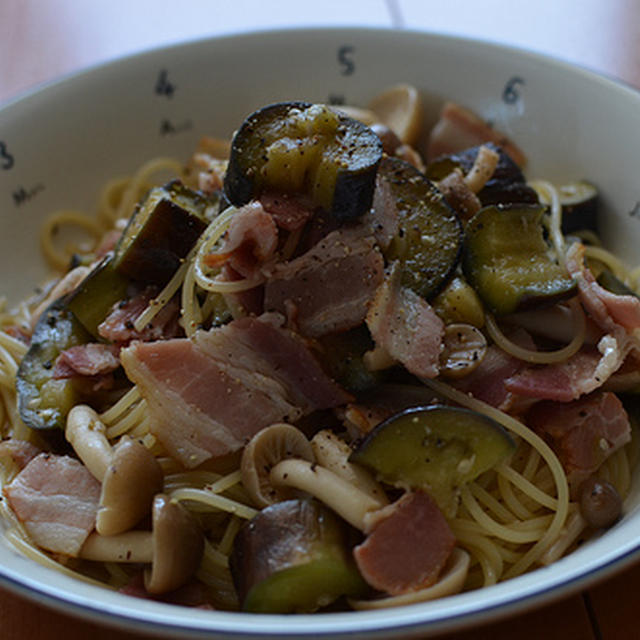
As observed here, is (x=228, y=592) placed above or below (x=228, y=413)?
below

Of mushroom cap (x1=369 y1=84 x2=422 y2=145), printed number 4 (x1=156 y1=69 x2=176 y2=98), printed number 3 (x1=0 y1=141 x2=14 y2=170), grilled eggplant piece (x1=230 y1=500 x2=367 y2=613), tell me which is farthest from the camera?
printed number 4 (x1=156 y1=69 x2=176 y2=98)

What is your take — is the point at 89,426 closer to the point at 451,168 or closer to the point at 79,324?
the point at 79,324

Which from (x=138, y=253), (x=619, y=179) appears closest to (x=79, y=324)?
(x=138, y=253)

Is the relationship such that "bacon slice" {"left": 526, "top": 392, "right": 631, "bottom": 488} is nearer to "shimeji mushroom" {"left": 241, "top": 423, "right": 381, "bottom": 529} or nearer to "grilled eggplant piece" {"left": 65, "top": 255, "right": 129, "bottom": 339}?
"shimeji mushroom" {"left": 241, "top": 423, "right": 381, "bottom": 529}

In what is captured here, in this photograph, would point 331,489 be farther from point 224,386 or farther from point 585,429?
point 585,429

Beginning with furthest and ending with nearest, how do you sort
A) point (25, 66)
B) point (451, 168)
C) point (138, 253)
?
1. point (25, 66)
2. point (451, 168)
3. point (138, 253)

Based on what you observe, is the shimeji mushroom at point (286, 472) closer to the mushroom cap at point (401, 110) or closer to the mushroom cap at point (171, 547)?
the mushroom cap at point (171, 547)

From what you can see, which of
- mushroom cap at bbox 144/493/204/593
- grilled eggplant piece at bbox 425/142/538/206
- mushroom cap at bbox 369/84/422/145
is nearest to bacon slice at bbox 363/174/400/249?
grilled eggplant piece at bbox 425/142/538/206
